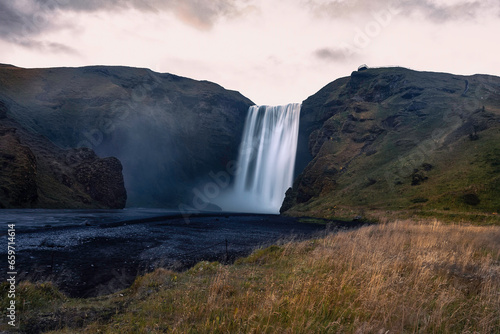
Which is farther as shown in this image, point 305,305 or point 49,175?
point 49,175

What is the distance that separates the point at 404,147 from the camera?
72812mm

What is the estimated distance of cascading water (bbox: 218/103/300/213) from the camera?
130 m

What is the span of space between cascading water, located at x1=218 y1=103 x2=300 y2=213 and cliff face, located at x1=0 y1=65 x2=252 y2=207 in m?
10.8

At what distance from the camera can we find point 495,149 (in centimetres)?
4938

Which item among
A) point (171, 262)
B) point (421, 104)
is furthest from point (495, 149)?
point (171, 262)

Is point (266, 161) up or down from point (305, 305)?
up

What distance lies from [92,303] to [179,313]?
3681 mm

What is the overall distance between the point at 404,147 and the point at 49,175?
3605 inches

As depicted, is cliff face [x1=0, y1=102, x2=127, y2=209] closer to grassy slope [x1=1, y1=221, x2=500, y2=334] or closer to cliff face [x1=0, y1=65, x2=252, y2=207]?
cliff face [x1=0, y1=65, x2=252, y2=207]

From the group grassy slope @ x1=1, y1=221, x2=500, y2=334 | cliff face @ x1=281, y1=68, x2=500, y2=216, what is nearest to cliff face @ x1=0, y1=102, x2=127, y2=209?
cliff face @ x1=281, y1=68, x2=500, y2=216

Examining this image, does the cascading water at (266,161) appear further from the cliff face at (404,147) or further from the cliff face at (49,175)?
the cliff face at (49,175)

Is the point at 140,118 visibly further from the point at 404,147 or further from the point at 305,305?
the point at 305,305

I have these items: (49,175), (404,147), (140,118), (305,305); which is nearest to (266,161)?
(140,118)

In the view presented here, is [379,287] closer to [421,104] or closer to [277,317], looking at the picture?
[277,317]
